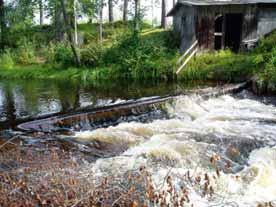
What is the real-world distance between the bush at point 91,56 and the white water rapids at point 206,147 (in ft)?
26.7

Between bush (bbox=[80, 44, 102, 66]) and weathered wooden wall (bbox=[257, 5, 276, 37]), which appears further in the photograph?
bush (bbox=[80, 44, 102, 66])

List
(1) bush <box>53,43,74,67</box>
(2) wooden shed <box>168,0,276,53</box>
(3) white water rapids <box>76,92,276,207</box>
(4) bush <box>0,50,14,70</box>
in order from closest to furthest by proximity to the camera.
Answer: (3) white water rapids <box>76,92,276,207</box>, (2) wooden shed <box>168,0,276,53</box>, (1) bush <box>53,43,74,67</box>, (4) bush <box>0,50,14,70</box>

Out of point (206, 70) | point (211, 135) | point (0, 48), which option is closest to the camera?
point (211, 135)

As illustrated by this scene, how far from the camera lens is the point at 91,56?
1914 cm

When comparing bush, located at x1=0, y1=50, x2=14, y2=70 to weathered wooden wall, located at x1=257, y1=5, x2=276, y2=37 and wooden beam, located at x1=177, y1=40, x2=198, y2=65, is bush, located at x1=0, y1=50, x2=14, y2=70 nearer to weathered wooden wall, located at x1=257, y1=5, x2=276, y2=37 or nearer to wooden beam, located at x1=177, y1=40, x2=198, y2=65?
wooden beam, located at x1=177, y1=40, x2=198, y2=65

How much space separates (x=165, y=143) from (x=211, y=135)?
1352mm

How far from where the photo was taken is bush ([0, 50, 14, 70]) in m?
21.0

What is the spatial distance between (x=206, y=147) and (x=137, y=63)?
1004 cm

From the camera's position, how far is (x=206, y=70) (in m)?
16.0

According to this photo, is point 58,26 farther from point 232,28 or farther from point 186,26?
point 232,28

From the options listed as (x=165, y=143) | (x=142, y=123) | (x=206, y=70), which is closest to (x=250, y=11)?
(x=206, y=70)

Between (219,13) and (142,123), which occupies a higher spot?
(219,13)

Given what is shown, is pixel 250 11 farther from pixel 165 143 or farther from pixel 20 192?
pixel 20 192

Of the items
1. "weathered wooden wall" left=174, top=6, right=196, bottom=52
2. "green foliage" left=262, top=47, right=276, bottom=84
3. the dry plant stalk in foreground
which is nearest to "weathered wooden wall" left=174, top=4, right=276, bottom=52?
"weathered wooden wall" left=174, top=6, right=196, bottom=52
